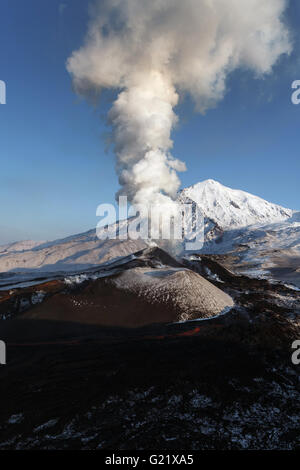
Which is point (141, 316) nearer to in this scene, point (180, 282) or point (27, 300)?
point (180, 282)

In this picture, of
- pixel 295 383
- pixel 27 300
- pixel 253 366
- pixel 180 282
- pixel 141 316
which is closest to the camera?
pixel 295 383

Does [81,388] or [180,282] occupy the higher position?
[180,282]

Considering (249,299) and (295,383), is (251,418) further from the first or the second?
(249,299)

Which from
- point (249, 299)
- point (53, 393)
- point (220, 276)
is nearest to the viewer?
point (53, 393)

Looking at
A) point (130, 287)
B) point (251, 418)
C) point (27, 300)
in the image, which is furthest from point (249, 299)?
point (27, 300)

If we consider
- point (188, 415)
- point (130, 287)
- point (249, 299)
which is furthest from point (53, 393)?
point (249, 299)

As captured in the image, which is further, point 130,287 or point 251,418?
point 130,287
